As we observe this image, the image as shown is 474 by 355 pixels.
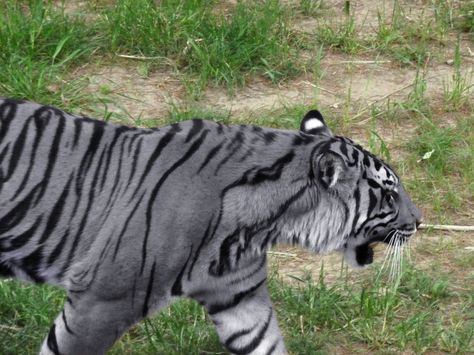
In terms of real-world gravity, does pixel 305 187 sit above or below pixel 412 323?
above

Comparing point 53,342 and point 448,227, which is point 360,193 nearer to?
point 53,342

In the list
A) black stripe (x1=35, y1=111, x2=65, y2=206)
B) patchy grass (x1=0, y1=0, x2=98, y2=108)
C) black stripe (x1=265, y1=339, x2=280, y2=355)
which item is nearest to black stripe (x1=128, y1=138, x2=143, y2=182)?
black stripe (x1=35, y1=111, x2=65, y2=206)

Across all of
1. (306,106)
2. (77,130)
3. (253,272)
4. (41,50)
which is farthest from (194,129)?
(41,50)

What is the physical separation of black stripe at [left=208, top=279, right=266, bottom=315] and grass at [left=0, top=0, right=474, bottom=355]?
0.31m

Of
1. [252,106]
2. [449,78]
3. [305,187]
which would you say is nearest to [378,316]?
[305,187]

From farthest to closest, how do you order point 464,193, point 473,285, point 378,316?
point 464,193 → point 473,285 → point 378,316

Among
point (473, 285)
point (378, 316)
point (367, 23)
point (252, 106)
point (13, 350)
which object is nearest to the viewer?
point (13, 350)

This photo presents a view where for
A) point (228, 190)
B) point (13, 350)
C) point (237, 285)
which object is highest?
point (228, 190)

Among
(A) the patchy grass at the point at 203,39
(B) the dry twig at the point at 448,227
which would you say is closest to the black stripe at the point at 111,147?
(B) the dry twig at the point at 448,227

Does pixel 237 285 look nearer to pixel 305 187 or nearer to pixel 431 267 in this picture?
pixel 305 187

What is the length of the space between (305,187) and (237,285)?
39cm

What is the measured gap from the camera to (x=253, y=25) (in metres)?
6.32

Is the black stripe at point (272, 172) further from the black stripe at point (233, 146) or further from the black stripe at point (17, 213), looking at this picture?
the black stripe at point (17, 213)

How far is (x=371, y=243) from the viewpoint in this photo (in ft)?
14.0
